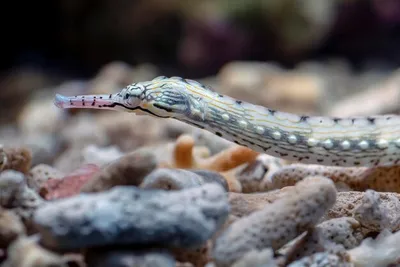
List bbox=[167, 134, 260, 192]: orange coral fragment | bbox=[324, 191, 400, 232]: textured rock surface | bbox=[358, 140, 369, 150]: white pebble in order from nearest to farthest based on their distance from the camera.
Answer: bbox=[324, 191, 400, 232]: textured rock surface → bbox=[358, 140, 369, 150]: white pebble → bbox=[167, 134, 260, 192]: orange coral fragment

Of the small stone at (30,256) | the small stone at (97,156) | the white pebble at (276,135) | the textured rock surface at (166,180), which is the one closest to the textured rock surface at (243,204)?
the textured rock surface at (166,180)

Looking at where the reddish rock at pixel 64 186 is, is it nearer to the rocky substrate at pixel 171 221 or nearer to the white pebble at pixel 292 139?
the rocky substrate at pixel 171 221

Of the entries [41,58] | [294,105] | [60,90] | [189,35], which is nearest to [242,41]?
[189,35]

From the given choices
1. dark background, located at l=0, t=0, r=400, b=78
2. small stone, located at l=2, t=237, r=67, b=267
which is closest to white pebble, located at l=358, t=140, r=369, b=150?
→ small stone, located at l=2, t=237, r=67, b=267

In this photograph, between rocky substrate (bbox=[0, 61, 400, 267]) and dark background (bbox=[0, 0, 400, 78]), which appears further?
dark background (bbox=[0, 0, 400, 78])

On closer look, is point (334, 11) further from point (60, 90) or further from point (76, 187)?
point (76, 187)

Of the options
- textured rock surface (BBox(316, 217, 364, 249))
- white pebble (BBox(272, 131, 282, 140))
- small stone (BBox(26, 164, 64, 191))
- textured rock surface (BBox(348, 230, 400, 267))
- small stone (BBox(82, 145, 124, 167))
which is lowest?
textured rock surface (BBox(348, 230, 400, 267))

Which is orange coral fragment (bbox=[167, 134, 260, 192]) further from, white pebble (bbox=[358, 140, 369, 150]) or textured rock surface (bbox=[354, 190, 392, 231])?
textured rock surface (bbox=[354, 190, 392, 231])

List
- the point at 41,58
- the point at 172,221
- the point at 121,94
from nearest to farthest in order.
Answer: the point at 172,221
the point at 121,94
the point at 41,58
